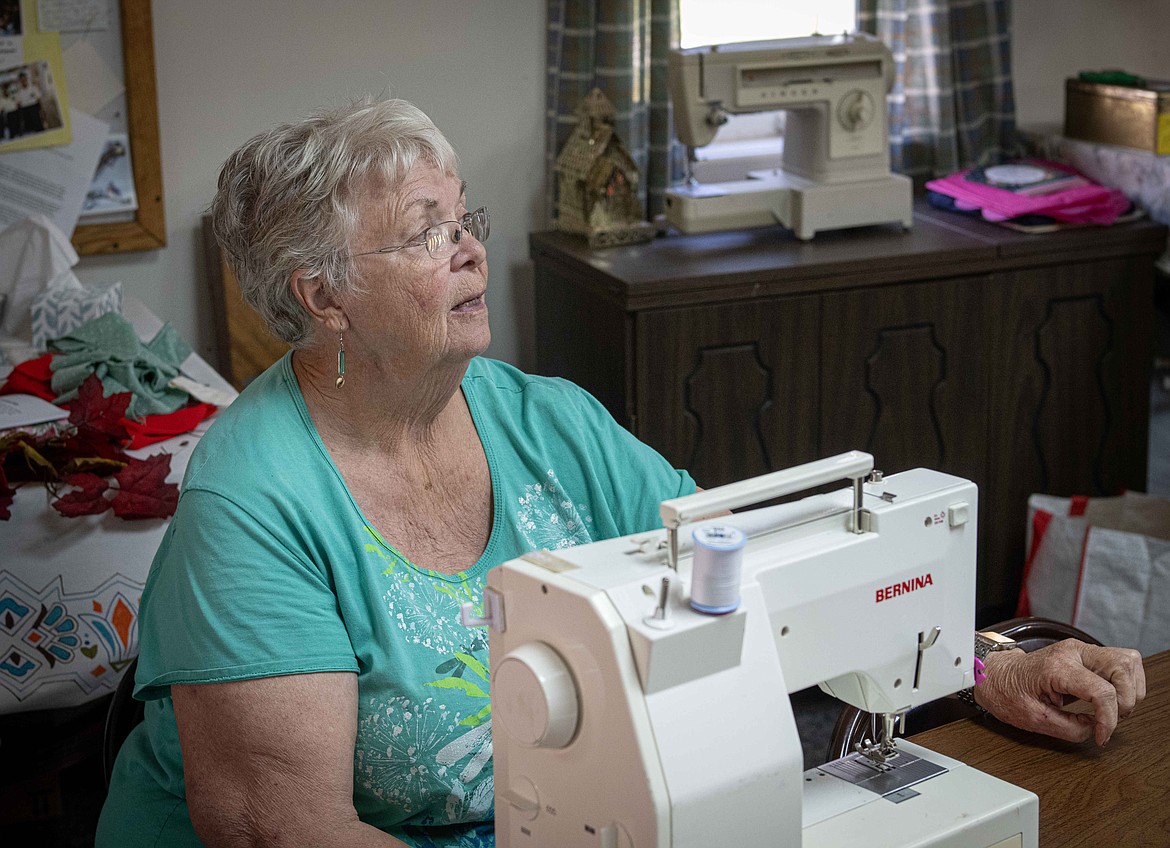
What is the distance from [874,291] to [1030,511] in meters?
0.63

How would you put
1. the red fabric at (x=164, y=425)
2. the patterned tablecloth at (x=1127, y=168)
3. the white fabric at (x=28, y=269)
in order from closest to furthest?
the red fabric at (x=164, y=425), the white fabric at (x=28, y=269), the patterned tablecloth at (x=1127, y=168)

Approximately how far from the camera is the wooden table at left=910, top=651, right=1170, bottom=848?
120 cm

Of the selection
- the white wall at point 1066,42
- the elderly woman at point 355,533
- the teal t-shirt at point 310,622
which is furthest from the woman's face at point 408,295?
the white wall at point 1066,42

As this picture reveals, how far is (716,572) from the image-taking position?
98cm

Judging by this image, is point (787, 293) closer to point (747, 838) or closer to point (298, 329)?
point (298, 329)

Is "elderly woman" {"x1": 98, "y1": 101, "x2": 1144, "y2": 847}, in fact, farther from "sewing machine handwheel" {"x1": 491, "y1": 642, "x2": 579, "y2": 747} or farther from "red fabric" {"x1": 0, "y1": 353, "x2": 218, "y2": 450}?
"red fabric" {"x1": 0, "y1": 353, "x2": 218, "y2": 450}

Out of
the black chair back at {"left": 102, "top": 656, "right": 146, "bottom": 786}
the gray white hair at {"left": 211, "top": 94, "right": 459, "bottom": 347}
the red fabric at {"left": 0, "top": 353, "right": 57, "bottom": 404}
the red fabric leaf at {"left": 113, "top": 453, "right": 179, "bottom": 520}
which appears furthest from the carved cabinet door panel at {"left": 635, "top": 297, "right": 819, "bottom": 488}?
the black chair back at {"left": 102, "top": 656, "right": 146, "bottom": 786}

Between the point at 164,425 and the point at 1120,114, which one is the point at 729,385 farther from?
the point at 1120,114

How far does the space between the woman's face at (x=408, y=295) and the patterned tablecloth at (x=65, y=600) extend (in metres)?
0.76

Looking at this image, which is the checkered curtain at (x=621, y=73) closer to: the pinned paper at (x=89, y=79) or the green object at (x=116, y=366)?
the pinned paper at (x=89, y=79)

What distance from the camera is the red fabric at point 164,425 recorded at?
223 centimetres

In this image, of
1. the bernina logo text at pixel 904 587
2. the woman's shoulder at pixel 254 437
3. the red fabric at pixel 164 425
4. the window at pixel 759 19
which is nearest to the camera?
the bernina logo text at pixel 904 587

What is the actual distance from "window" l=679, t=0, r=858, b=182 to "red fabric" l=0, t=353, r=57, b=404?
5.30 ft

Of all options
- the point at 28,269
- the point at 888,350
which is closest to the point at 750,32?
the point at 888,350
